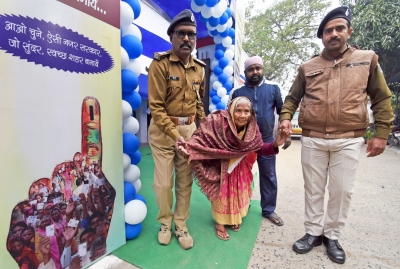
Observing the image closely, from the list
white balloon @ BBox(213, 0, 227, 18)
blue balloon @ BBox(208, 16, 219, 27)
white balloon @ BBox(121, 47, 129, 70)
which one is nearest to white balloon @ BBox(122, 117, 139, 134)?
white balloon @ BBox(121, 47, 129, 70)

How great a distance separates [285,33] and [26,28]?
1723 cm

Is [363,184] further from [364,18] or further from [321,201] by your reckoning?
[364,18]

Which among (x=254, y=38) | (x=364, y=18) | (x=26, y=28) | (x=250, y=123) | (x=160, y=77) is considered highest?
(x=254, y=38)

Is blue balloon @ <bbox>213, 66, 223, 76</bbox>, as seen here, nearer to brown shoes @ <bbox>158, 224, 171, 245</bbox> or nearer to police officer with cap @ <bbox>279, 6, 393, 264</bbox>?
police officer with cap @ <bbox>279, 6, 393, 264</bbox>

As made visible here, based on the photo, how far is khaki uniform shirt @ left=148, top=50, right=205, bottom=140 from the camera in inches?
72.2

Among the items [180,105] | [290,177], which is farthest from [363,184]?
[180,105]

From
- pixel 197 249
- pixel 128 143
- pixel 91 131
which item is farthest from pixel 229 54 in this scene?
pixel 197 249

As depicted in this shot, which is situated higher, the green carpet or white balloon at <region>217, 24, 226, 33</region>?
white balloon at <region>217, 24, 226, 33</region>

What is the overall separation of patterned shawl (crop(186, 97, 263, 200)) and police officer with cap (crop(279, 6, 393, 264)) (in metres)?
0.34

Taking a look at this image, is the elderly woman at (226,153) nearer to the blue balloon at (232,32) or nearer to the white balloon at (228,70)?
the white balloon at (228,70)

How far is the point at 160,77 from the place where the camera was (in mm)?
1861

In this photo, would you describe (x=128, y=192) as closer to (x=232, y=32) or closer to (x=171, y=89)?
(x=171, y=89)

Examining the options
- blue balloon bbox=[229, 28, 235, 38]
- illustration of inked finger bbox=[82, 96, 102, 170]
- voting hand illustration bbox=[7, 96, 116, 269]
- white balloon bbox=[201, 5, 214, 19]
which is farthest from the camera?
blue balloon bbox=[229, 28, 235, 38]

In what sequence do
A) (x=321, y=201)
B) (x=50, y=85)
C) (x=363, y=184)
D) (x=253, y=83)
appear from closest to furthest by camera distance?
(x=50, y=85) → (x=321, y=201) → (x=253, y=83) → (x=363, y=184)
